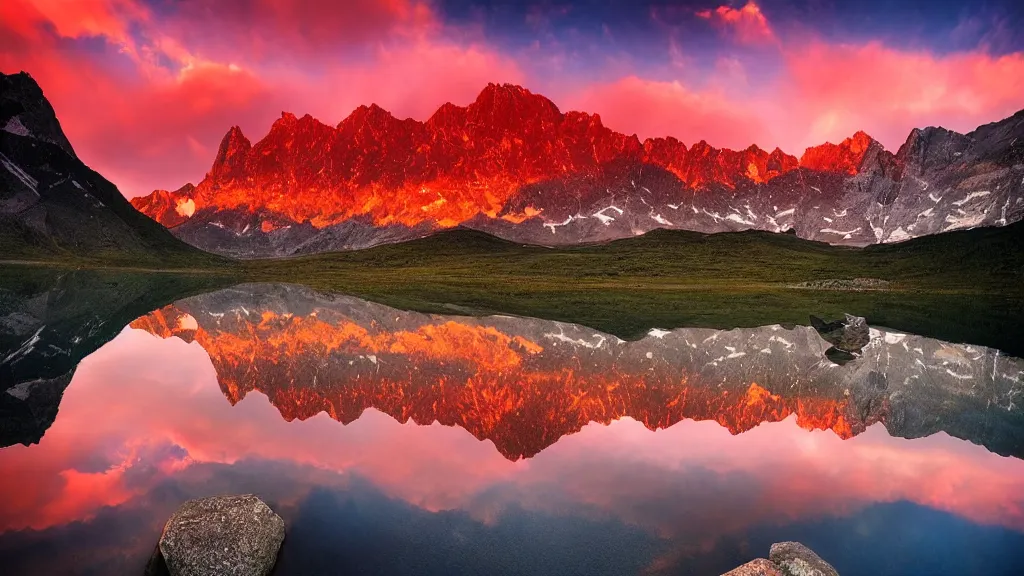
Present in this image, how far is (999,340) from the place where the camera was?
53.5 meters

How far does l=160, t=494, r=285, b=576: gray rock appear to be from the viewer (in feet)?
41.3

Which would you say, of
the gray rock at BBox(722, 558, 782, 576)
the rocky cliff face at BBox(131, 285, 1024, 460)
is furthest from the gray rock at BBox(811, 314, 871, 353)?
the gray rock at BBox(722, 558, 782, 576)

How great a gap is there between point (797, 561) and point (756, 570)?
3.27ft

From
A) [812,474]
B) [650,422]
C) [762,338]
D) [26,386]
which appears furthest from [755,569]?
Answer: [762,338]

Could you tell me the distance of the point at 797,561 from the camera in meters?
12.4

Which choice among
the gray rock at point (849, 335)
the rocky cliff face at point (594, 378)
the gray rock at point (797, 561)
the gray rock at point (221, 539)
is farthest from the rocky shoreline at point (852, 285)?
the gray rock at point (221, 539)

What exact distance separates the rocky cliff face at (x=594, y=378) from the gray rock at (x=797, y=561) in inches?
352

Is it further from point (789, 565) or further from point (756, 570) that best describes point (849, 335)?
point (756, 570)

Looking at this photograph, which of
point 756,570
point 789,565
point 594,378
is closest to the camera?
point 756,570

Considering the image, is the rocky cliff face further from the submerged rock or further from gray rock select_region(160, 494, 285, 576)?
the submerged rock

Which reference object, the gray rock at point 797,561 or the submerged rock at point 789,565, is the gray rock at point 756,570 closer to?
the submerged rock at point 789,565

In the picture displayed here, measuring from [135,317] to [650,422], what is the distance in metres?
54.4

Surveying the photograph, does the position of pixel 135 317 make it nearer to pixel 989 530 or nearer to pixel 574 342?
pixel 574 342

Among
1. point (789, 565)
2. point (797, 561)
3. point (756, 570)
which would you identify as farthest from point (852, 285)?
point (756, 570)
